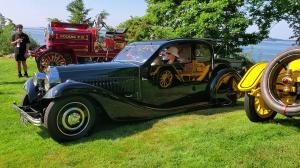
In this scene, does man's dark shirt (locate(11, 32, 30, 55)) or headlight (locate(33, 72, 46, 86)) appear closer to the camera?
headlight (locate(33, 72, 46, 86))

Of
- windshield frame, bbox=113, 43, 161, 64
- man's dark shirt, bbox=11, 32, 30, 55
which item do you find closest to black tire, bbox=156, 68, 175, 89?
windshield frame, bbox=113, 43, 161, 64

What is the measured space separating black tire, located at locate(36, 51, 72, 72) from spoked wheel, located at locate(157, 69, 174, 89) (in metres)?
6.82

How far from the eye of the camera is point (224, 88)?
8695 millimetres

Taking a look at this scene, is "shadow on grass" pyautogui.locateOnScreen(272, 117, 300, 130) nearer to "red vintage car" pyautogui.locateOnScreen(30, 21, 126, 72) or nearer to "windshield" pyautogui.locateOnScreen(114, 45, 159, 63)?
"windshield" pyautogui.locateOnScreen(114, 45, 159, 63)

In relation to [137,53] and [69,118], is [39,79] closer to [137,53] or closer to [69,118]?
[69,118]

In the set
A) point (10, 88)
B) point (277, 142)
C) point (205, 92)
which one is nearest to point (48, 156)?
point (277, 142)

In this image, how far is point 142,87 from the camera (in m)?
7.59

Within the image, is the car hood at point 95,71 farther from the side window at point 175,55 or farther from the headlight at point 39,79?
the headlight at point 39,79

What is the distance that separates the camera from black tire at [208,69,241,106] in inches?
336

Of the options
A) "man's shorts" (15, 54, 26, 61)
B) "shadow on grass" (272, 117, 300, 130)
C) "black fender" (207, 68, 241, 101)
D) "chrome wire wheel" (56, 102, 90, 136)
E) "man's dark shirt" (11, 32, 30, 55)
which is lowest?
"shadow on grass" (272, 117, 300, 130)

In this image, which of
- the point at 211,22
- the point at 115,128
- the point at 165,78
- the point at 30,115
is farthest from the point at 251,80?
the point at 211,22

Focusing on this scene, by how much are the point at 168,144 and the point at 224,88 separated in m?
3.03

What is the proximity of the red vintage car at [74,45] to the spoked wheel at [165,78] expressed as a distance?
6689 mm

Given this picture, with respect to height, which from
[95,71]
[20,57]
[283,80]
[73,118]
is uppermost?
[20,57]
